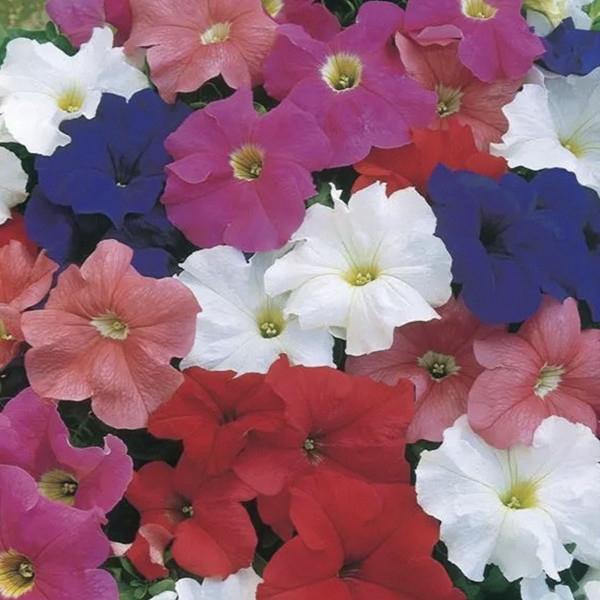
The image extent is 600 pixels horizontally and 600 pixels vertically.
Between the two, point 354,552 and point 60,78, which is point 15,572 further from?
point 60,78

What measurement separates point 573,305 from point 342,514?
245 mm

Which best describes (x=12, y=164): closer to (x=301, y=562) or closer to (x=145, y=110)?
(x=145, y=110)

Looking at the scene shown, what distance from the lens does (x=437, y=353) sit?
84cm

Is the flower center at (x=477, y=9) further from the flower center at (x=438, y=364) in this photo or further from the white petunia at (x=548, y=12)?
the flower center at (x=438, y=364)

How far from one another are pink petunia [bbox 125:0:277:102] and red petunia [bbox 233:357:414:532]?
0.29m

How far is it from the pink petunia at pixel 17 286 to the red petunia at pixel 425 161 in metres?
0.26

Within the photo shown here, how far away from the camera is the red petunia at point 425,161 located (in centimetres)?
87

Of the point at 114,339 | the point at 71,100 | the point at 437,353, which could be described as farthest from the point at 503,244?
the point at 71,100

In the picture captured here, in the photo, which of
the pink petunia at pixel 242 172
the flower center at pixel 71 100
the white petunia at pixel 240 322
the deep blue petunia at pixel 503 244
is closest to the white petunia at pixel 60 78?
the flower center at pixel 71 100

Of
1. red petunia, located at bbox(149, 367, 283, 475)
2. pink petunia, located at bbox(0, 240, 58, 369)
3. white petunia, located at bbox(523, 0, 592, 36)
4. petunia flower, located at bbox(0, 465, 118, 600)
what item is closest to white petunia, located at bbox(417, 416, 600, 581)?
red petunia, located at bbox(149, 367, 283, 475)

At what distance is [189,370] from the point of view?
806 mm

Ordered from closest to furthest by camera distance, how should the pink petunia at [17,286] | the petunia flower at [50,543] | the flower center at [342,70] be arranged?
the petunia flower at [50,543], the pink petunia at [17,286], the flower center at [342,70]

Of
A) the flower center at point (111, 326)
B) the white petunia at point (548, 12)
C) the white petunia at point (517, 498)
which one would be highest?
the white petunia at point (548, 12)

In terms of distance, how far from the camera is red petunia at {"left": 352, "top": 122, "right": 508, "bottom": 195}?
87cm
